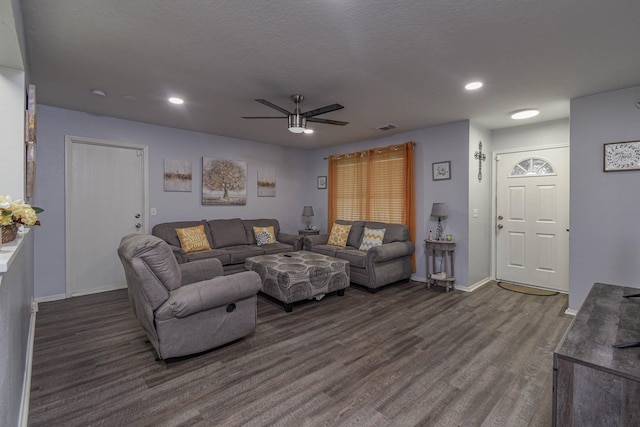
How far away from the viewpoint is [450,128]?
4.53m

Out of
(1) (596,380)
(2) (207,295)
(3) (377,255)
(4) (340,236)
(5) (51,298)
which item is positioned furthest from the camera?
(4) (340,236)

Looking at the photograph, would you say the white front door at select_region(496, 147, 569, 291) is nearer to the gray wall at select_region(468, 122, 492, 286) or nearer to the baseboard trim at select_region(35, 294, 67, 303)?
the gray wall at select_region(468, 122, 492, 286)

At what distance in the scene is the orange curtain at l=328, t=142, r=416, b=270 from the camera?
197 inches

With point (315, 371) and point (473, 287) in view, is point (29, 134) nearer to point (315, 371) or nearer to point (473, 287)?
point (315, 371)

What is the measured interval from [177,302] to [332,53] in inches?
90.8

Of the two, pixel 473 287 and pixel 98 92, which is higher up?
pixel 98 92

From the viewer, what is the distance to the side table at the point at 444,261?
14.3 feet

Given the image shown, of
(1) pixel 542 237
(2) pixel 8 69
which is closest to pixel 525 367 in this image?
(1) pixel 542 237

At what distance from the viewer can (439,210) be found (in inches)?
173

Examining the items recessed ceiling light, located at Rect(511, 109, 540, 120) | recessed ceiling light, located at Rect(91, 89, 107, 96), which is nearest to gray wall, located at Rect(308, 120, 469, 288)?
recessed ceiling light, located at Rect(511, 109, 540, 120)

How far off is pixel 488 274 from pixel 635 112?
9.10 feet

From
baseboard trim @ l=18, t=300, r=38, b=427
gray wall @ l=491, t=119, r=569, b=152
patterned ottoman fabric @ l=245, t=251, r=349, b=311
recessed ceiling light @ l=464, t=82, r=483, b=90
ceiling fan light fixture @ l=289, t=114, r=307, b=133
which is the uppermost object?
recessed ceiling light @ l=464, t=82, r=483, b=90

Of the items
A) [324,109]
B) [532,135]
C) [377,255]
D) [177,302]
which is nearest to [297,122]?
[324,109]

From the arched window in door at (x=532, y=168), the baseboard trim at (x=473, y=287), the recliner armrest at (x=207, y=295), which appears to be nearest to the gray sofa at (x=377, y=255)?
the baseboard trim at (x=473, y=287)
